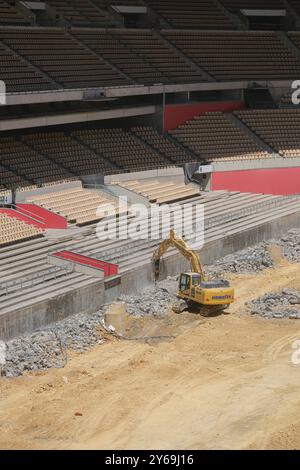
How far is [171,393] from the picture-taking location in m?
25.2

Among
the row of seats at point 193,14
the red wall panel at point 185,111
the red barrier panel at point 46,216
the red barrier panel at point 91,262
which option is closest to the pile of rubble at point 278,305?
the red barrier panel at point 91,262

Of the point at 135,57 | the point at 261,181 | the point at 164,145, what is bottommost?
the point at 261,181

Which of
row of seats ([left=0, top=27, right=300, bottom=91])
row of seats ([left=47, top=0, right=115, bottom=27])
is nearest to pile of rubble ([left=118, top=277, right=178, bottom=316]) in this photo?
row of seats ([left=0, top=27, right=300, bottom=91])

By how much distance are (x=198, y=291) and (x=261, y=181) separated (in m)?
18.2

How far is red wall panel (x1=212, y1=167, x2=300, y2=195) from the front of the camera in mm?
47500

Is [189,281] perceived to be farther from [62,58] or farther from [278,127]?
[278,127]

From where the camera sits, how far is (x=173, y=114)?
5019cm

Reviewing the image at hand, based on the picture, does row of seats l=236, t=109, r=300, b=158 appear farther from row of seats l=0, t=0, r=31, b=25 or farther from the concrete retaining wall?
row of seats l=0, t=0, r=31, b=25

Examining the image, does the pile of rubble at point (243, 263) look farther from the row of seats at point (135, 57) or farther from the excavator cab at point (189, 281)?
the row of seats at point (135, 57)

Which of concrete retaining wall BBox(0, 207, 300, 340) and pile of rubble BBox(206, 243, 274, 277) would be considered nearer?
concrete retaining wall BBox(0, 207, 300, 340)

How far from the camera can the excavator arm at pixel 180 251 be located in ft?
106

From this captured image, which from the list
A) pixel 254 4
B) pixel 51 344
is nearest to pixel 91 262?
pixel 51 344

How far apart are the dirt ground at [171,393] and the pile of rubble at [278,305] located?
2.10ft

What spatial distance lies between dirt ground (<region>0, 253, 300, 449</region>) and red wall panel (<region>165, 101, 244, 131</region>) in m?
20.9
